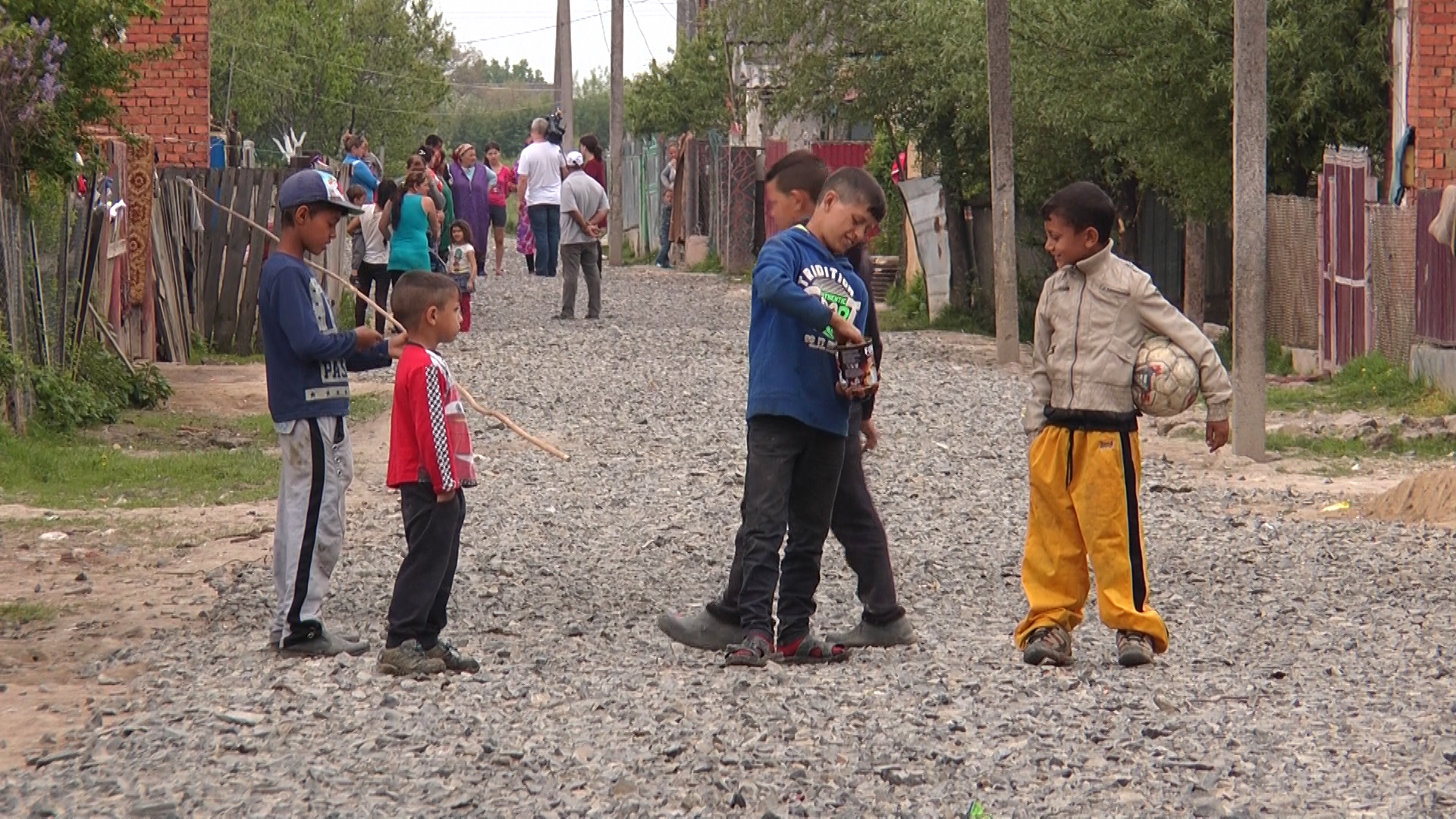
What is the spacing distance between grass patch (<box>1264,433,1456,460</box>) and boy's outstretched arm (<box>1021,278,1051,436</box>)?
646 cm

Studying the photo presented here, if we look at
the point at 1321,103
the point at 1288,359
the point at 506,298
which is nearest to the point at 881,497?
the point at 1321,103

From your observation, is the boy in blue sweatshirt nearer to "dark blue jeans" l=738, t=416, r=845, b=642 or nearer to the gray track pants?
the gray track pants

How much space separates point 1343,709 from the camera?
603cm

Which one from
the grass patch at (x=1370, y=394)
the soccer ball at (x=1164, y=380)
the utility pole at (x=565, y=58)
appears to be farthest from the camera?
the utility pole at (x=565, y=58)

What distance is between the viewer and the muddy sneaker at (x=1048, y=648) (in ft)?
21.6

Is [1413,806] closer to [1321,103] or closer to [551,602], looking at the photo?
[551,602]

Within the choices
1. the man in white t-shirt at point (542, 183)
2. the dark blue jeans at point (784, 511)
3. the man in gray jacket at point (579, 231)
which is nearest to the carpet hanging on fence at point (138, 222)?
the man in gray jacket at point (579, 231)

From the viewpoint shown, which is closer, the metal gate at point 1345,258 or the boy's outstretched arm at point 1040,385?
the boy's outstretched arm at point 1040,385

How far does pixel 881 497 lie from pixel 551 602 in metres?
3.20

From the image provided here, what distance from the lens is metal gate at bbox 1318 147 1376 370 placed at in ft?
54.7

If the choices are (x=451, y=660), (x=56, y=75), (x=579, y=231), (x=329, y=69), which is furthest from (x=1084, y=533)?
(x=329, y=69)

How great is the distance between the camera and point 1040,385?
22.0ft

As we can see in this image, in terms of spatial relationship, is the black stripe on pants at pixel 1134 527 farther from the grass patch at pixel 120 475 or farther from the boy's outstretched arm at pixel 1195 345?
the grass patch at pixel 120 475

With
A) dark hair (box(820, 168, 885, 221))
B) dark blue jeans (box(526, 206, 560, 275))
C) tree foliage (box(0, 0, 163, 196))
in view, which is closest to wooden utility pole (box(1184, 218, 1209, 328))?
dark blue jeans (box(526, 206, 560, 275))
